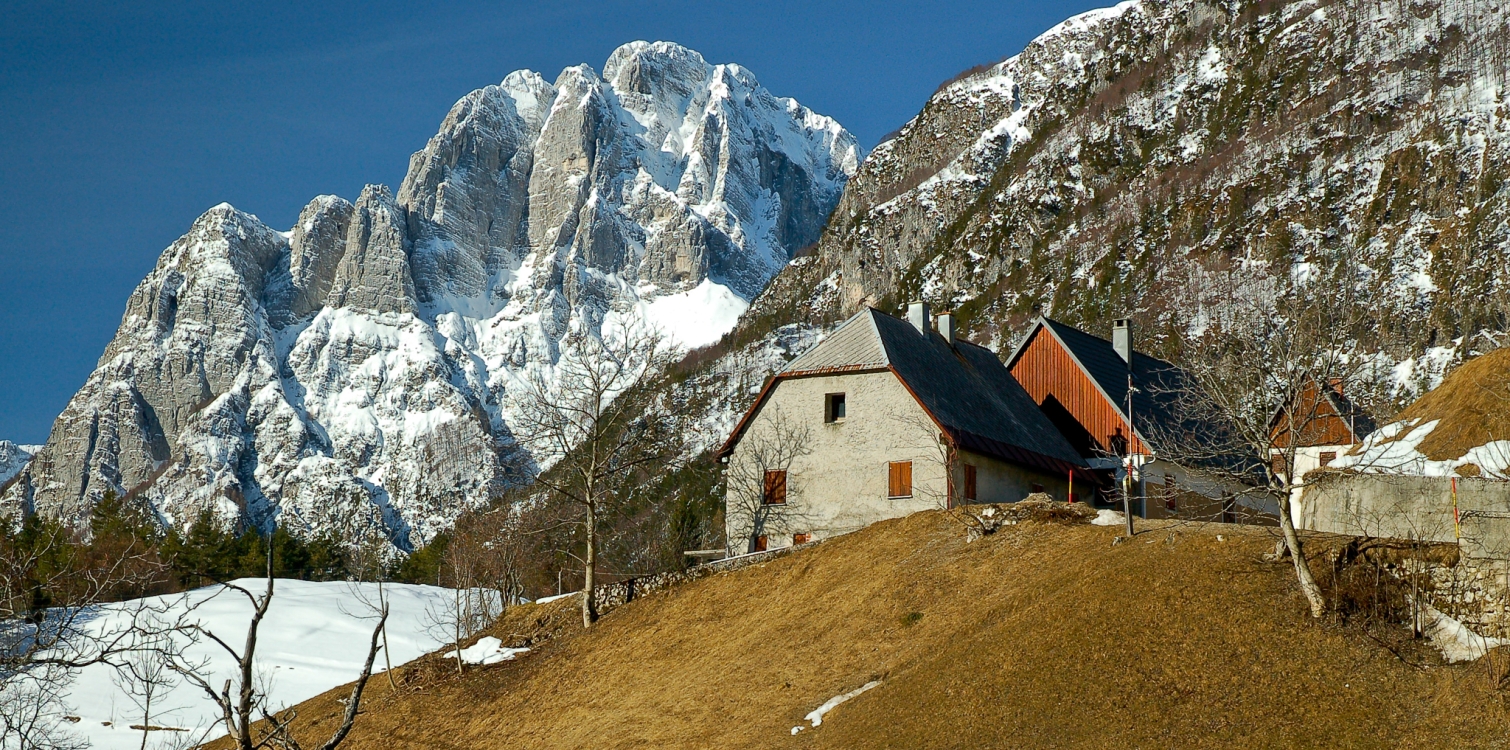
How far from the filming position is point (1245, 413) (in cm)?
2402

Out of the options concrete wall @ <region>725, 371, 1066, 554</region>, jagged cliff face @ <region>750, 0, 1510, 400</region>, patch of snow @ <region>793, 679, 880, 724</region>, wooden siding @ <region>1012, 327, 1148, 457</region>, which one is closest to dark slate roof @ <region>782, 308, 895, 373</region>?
concrete wall @ <region>725, 371, 1066, 554</region>

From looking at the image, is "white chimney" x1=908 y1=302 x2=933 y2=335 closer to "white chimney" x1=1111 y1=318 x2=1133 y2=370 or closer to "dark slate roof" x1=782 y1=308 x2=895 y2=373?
"dark slate roof" x1=782 y1=308 x2=895 y2=373

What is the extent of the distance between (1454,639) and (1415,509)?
348 cm

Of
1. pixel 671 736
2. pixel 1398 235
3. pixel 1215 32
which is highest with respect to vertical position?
pixel 1215 32

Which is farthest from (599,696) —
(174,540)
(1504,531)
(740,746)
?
(174,540)

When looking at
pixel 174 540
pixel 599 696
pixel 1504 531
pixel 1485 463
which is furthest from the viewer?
pixel 174 540

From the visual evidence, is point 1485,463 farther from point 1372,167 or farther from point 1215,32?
point 1215,32

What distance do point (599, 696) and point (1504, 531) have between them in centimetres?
2026

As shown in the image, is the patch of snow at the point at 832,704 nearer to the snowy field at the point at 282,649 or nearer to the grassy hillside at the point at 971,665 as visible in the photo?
the grassy hillside at the point at 971,665

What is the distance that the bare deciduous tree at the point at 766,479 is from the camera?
41.8 metres

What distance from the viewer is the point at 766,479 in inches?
1666

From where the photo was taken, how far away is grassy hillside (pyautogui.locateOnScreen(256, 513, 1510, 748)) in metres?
20.2

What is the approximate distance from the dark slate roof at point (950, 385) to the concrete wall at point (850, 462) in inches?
20.4

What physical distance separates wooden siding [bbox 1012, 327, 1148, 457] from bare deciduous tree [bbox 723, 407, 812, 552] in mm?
14576
